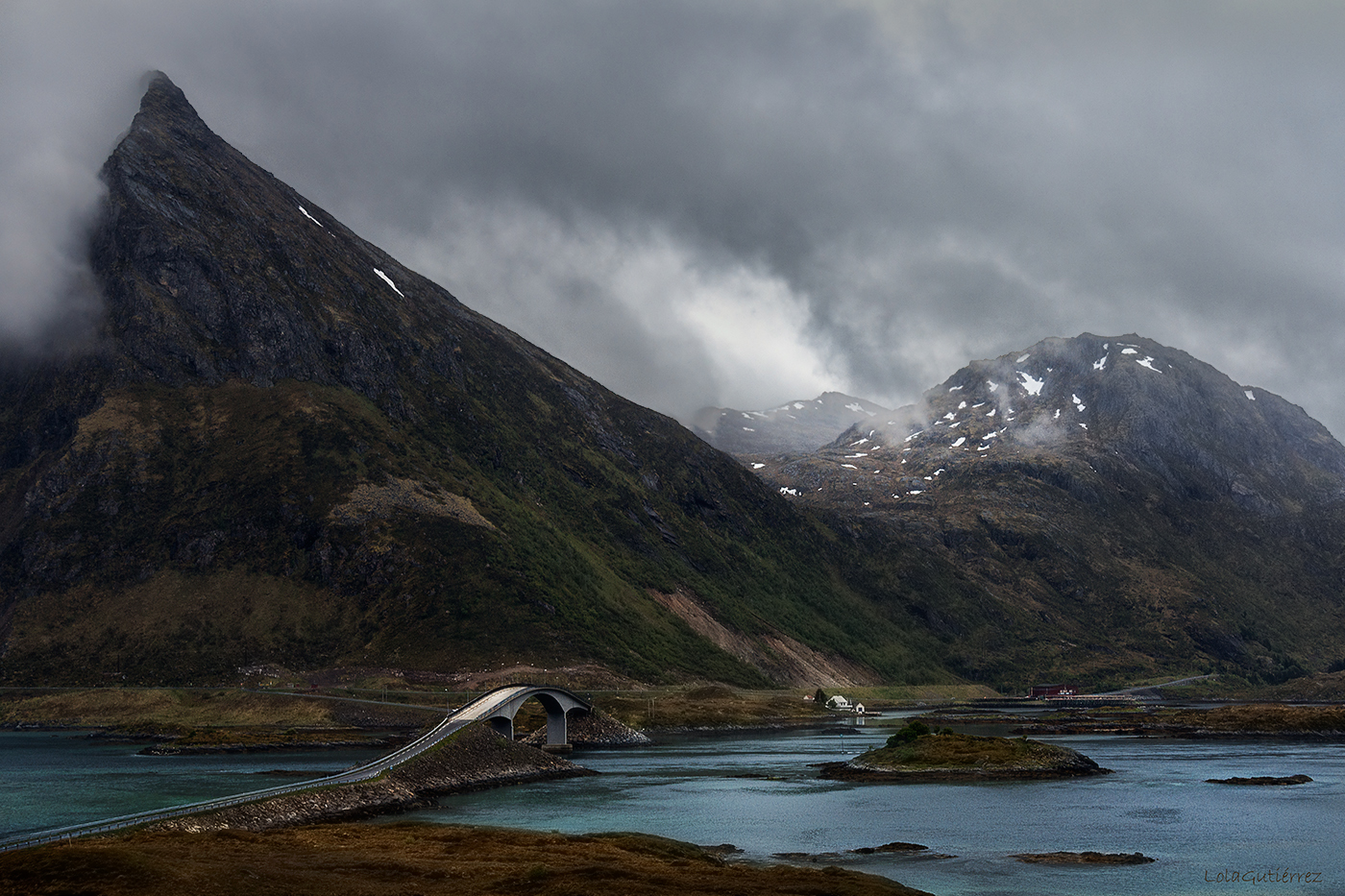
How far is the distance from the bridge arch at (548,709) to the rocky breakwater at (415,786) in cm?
1042

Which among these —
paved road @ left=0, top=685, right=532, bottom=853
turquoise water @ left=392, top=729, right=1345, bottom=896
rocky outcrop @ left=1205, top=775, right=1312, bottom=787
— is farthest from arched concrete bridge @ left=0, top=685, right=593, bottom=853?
rocky outcrop @ left=1205, top=775, right=1312, bottom=787

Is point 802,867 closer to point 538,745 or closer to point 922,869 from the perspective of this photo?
point 922,869

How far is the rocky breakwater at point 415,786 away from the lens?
246 feet

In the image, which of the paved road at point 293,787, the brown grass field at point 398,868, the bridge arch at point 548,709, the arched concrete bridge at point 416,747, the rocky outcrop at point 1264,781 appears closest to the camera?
the brown grass field at point 398,868

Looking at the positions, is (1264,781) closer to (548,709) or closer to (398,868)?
(548,709)

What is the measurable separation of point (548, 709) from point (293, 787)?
240ft

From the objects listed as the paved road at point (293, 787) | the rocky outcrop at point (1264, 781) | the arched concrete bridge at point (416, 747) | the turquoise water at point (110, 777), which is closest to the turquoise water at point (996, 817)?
the rocky outcrop at point (1264, 781)

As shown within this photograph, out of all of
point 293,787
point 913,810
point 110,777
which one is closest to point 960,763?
point 913,810

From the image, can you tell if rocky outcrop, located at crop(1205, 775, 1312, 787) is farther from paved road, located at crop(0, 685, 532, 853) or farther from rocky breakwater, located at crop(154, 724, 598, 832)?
paved road, located at crop(0, 685, 532, 853)

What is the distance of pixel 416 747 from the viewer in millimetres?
114375

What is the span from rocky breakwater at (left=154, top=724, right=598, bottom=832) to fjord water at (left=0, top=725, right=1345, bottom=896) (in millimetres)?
4257

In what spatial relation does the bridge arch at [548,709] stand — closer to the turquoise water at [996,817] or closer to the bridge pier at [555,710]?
the bridge pier at [555,710]

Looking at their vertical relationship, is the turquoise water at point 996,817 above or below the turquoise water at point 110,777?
below

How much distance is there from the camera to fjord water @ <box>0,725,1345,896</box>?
220 ft
